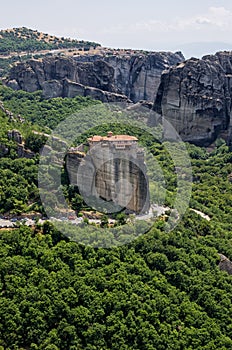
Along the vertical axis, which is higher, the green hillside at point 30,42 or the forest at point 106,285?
the green hillside at point 30,42

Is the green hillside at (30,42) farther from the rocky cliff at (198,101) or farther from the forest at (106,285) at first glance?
the forest at (106,285)

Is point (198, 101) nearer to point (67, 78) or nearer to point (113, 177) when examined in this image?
point (67, 78)

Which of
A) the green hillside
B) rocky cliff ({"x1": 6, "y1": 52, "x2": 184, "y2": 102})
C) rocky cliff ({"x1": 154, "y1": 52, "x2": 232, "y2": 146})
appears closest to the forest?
rocky cliff ({"x1": 154, "y1": 52, "x2": 232, "y2": 146})

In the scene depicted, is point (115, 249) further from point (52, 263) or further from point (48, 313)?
point (48, 313)

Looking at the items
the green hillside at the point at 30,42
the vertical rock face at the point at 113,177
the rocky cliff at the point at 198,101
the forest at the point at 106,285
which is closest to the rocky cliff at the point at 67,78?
the rocky cliff at the point at 198,101

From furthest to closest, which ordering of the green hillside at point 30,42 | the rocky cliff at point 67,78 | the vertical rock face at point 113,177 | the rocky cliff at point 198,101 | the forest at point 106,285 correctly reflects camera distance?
the green hillside at point 30,42
the rocky cliff at point 67,78
the rocky cliff at point 198,101
the vertical rock face at point 113,177
the forest at point 106,285

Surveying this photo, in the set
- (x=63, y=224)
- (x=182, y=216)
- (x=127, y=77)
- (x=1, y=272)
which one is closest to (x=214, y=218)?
(x=182, y=216)

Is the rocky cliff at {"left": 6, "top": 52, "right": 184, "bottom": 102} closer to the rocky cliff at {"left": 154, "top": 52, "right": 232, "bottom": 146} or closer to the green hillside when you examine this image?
the rocky cliff at {"left": 154, "top": 52, "right": 232, "bottom": 146}
